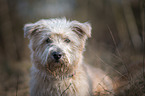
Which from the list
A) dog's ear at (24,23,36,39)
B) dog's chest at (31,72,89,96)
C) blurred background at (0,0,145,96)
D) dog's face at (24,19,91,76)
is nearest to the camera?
dog's face at (24,19,91,76)

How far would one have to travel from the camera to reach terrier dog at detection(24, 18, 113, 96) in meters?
3.23

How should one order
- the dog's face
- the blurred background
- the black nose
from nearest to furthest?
1. the black nose
2. the dog's face
3. the blurred background

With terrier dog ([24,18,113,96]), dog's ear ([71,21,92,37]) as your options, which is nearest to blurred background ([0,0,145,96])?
terrier dog ([24,18,113,96])

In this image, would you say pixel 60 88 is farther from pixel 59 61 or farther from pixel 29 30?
pixel 29 30

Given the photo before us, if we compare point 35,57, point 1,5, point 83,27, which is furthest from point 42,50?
point 1,5

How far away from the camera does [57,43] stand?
340cm

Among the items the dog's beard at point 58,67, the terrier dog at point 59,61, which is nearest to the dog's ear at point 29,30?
the terrier dog at point 59,61

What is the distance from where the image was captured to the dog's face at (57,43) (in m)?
3.11

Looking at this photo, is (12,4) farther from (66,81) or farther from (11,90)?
(66,81)

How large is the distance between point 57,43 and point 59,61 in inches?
20.2

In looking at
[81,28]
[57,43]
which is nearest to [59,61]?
[57,43]

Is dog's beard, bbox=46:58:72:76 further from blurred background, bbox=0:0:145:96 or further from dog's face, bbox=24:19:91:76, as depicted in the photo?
blurred background, bbox=0:0:145:96

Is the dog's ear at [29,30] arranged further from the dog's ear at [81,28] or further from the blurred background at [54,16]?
the blurred background at [54,16]

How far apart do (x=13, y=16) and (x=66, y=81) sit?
12019 millimetres
